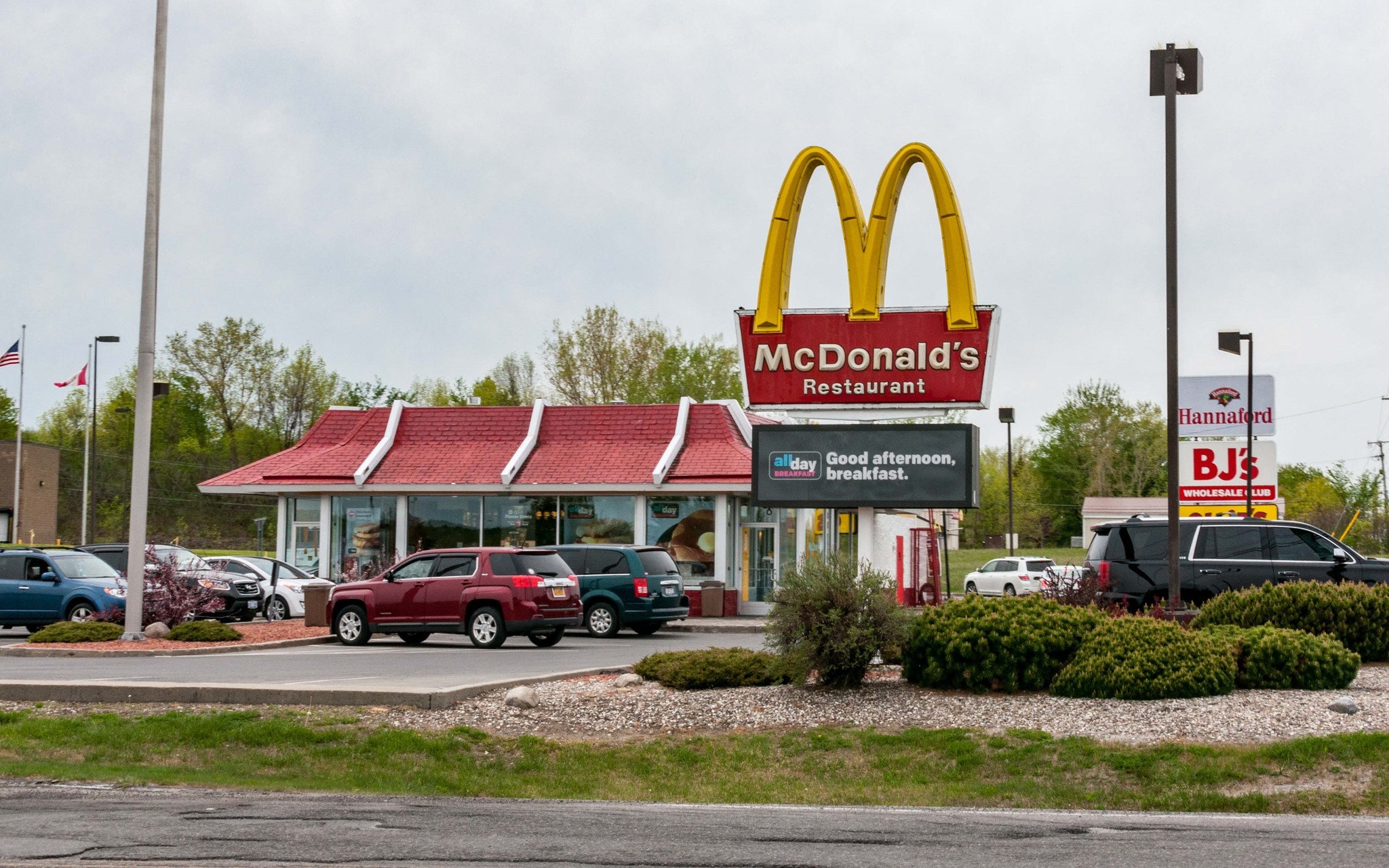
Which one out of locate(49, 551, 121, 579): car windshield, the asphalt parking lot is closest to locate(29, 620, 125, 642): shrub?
the asphalt parking lot

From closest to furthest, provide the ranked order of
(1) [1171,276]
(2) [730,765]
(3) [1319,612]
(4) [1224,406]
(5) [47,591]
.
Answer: (2) [730,765] → (3) [1319,612] → (1) [1171,276] → (5) [47,591] → (4) [1224,406]

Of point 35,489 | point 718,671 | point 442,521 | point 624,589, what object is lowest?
point 718,671

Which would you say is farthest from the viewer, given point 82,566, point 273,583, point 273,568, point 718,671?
point 273,568

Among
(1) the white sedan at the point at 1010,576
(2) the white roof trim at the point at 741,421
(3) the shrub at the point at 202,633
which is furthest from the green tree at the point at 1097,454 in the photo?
(3) the shrub at the point at 202,633

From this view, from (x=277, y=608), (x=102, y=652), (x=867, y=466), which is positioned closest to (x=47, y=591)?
(x=102, y=652)

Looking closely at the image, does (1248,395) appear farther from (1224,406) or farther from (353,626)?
(353,626)

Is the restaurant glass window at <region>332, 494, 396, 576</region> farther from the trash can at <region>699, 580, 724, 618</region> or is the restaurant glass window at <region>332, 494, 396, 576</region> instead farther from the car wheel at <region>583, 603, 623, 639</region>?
the car wheel at <region>583, 603, 623, 639</region>

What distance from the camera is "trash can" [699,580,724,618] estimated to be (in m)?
34.1

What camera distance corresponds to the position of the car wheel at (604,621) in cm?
2725

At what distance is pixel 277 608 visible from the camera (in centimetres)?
3181

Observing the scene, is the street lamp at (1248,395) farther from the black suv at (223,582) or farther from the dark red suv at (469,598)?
the black suv at (223,582)

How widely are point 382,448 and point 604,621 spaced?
43.9 ft

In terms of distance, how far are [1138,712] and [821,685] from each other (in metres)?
3.16

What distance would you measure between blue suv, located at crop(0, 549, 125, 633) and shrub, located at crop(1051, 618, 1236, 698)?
748 inches
